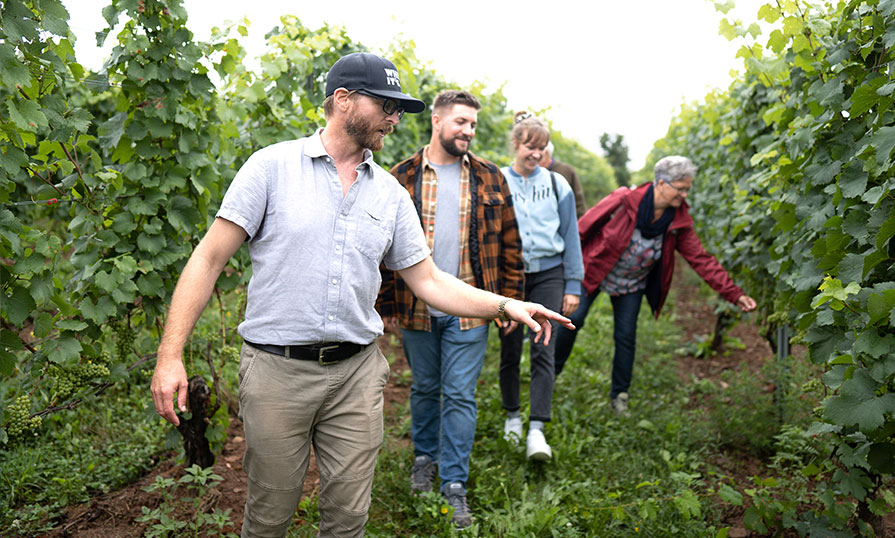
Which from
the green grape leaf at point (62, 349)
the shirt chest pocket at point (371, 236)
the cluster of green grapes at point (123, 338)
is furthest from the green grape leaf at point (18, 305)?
the shirt chest pocket at point (371, 236)

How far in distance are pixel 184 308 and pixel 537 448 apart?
239 centimetres

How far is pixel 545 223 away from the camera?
4.20 meters

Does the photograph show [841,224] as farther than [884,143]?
Yes

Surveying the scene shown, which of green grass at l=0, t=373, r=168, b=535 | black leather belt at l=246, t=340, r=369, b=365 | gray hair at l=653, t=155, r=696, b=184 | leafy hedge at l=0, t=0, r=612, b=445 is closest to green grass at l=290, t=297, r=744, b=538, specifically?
green grass at l=0, t=373, r=168, b=535

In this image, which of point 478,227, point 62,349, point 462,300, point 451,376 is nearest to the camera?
point 462,300

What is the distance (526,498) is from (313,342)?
174 cm

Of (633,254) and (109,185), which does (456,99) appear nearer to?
(109,185)

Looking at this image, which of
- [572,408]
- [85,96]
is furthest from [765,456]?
[85,96]

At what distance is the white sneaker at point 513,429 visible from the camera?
13.8ft

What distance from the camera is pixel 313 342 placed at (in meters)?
2.41

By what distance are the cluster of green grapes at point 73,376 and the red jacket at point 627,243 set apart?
3.13m

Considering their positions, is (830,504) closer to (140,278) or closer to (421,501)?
(421,501)

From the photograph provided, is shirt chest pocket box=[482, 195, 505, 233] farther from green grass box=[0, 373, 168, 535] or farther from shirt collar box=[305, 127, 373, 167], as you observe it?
green grass box=[0, 373, 168, 535]

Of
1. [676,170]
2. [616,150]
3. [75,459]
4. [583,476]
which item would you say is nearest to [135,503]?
[75,459]
